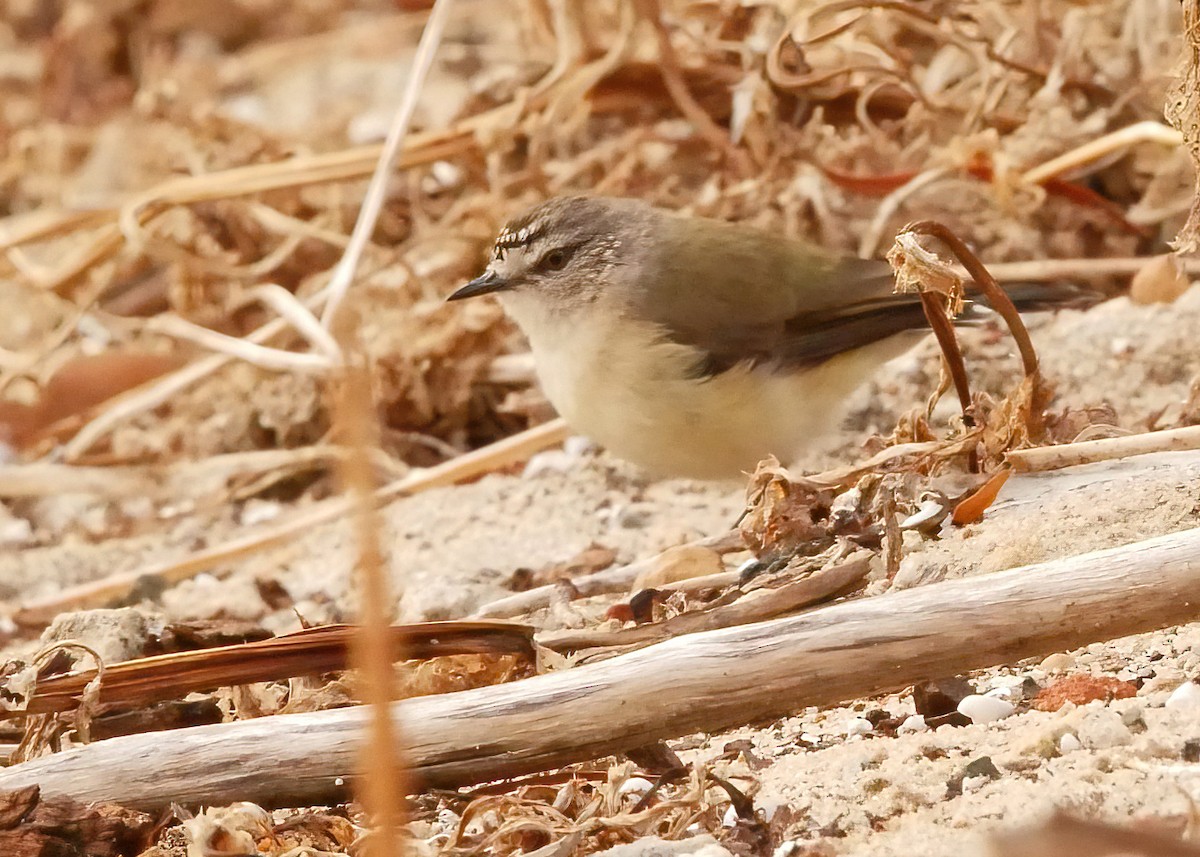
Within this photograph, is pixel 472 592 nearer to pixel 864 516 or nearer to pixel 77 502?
pixel 864 516

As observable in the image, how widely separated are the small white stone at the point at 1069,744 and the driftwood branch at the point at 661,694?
12 centimetres

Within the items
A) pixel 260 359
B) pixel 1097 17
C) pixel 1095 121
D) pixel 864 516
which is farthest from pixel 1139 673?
pixel 1097 17

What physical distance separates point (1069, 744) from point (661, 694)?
0.58m

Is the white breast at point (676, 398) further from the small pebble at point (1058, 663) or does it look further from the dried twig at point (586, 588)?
the small pebble at point (1058, 663)

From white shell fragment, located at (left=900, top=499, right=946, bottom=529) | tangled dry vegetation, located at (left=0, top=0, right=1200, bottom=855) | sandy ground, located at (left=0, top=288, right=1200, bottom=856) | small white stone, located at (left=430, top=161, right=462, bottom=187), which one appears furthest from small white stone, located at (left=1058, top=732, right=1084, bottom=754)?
small white stone, located at (left=430, top=161, right=462, bottom=187)

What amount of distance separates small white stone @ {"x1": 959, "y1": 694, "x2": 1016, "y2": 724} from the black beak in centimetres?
238

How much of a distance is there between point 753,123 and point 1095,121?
1214 millimetres

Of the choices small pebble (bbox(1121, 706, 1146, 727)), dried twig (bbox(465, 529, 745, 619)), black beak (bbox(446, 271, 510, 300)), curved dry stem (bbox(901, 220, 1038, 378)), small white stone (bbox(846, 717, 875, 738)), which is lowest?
small pebble (bbox(1121, 706, 1146, 727))

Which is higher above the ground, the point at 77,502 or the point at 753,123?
the point at 753,123

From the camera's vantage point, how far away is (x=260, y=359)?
323 cm

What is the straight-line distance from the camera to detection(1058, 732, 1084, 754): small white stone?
83.3 inches

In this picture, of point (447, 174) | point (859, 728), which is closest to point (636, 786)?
point (859, 728)

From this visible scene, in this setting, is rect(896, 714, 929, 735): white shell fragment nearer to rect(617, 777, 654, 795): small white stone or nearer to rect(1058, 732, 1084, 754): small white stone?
rect(1058, 732, 1084, 754): small white stone

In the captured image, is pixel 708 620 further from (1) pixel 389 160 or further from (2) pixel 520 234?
(1) pixel 389 160
